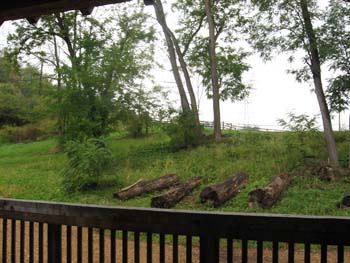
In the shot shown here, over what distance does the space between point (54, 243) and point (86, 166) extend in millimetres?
10944

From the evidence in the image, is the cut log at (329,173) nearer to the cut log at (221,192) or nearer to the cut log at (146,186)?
the cut log at (221,192)

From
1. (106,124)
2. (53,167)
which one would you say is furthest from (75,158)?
(53,167)

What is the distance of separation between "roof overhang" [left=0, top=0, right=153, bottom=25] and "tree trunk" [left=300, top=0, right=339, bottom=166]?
12233 mm

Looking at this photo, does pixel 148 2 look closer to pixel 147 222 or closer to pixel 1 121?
pixel 147 222

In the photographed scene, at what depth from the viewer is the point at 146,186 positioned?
43.2 ft

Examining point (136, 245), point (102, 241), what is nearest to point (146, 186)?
point (102, 241)

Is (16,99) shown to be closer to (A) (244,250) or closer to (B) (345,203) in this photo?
(B) (345,203)

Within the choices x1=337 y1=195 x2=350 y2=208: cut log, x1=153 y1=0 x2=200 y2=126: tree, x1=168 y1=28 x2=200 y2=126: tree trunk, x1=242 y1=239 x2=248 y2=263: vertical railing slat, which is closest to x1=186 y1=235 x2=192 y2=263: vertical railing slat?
x1=242 y1=239 x2=248 y2=263: vertical railing slat

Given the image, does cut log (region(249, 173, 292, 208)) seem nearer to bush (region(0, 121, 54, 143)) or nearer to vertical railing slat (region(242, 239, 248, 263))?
vertical railing slat (region(242, 239, 248, 263))

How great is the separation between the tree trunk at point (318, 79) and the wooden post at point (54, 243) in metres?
13.3

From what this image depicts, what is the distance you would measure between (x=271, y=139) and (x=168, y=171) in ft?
23.7

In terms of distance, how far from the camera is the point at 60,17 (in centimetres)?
2555

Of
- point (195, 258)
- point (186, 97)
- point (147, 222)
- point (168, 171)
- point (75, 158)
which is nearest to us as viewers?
point (147, 222)

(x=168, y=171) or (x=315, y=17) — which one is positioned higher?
(x=315, y=17)
